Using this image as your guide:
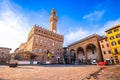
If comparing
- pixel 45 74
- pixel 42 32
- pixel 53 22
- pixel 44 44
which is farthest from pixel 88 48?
pixel 45 74

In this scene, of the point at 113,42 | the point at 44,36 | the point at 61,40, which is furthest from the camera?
the point at 61,40

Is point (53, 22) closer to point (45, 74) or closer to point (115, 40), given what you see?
point (115, 40)

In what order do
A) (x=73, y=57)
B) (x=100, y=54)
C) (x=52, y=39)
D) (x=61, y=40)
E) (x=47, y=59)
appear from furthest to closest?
1. (x=73, y=57)
2. (x=61, y=40)
3. (x=52, y=39)
4. (x=47, y=59)
5. (x=100, y=54)

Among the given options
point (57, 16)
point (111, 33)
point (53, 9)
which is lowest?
point (111, 33)

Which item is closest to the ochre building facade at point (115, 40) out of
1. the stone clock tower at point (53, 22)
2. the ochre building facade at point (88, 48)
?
the ochre building facade at point (88, 48)

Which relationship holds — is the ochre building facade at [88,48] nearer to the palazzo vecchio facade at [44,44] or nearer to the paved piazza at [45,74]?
the palazzo vecchio facade at [44,44]

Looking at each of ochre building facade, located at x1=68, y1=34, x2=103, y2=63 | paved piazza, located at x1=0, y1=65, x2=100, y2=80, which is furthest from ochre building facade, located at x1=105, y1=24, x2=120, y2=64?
paved piazza, located at x1=0, y1=65, x2=100, y2=80

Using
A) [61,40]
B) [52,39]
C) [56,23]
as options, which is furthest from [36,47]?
[56,23]

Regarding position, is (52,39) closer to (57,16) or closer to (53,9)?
(57,16)

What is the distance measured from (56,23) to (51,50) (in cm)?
2344

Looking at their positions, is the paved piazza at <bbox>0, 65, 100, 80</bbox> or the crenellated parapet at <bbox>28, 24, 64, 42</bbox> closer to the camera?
the paved piazza at <bbox>0, 65, 100, 80</bbox>

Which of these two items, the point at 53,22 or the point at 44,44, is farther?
the point at 53,22

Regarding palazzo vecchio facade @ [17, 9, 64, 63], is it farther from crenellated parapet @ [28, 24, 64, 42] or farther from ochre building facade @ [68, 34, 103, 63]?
ochre building facade @ [68, 34, 103, 63]

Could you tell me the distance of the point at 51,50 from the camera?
161 feet
